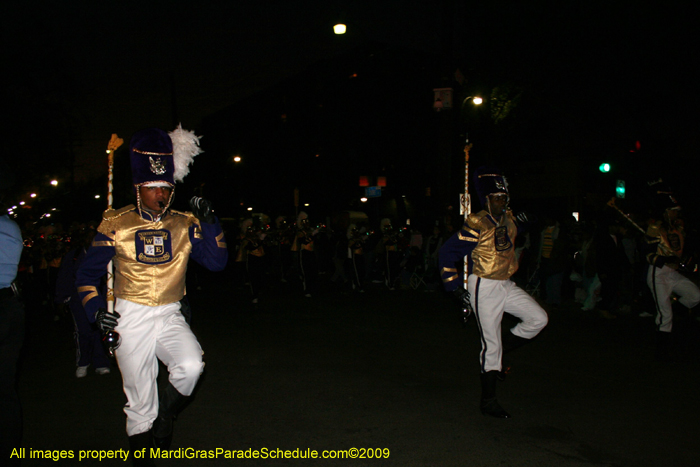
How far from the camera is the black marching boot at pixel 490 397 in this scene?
16.8 feet

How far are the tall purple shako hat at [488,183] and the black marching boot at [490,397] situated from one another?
1629 millimetres

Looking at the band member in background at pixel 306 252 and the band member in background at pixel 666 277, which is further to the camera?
the band member in background at pixel 306 252

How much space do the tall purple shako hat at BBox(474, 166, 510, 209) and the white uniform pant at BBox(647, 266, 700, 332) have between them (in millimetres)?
3012

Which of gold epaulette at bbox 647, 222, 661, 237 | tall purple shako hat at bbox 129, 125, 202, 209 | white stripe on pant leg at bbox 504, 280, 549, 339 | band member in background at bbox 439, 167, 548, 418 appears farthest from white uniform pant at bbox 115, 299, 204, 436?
gold epaulette at bbox 647, 222, 661, 237

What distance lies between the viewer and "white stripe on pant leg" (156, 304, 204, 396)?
3869mm

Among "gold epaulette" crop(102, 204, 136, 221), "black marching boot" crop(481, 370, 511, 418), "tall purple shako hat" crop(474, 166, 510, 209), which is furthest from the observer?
"tall purple shako hat" crop(474, 166, 510, 209)

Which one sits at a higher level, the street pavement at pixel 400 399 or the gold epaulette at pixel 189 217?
the gold epaulette at pixel 189 217

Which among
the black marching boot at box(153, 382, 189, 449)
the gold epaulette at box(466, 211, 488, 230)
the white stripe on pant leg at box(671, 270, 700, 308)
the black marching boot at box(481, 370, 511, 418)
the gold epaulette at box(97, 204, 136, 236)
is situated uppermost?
the gold epaulette at box(97, 204, 136, 236)

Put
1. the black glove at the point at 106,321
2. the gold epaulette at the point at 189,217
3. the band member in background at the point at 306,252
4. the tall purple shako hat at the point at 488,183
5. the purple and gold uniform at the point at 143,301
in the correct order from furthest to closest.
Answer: the band member in background at the point at 306,252, the tall purple shako hat at the point at 488,183, the gold epaulette at the point at 189,217, the purple and gold uniform at the point at 143,301, the black glove at the point at 106,321

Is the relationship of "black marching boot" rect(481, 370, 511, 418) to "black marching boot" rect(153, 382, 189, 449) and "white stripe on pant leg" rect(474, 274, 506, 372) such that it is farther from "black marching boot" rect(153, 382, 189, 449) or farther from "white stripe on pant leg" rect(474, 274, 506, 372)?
"black marching boot" rect(153, 382, 189, 449)

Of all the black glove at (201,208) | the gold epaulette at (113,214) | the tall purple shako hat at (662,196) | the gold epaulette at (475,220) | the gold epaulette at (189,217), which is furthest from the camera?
the tall purple shako hat at (662,196)

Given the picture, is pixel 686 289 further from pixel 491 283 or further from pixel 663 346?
pixel 491 283

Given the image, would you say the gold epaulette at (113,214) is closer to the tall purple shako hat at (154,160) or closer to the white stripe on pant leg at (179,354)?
the tall purple shako hat at (154,160)

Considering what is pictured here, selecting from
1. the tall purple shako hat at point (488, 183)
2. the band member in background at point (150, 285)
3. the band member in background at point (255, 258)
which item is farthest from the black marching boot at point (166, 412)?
the band member in background at point (255, 258)
